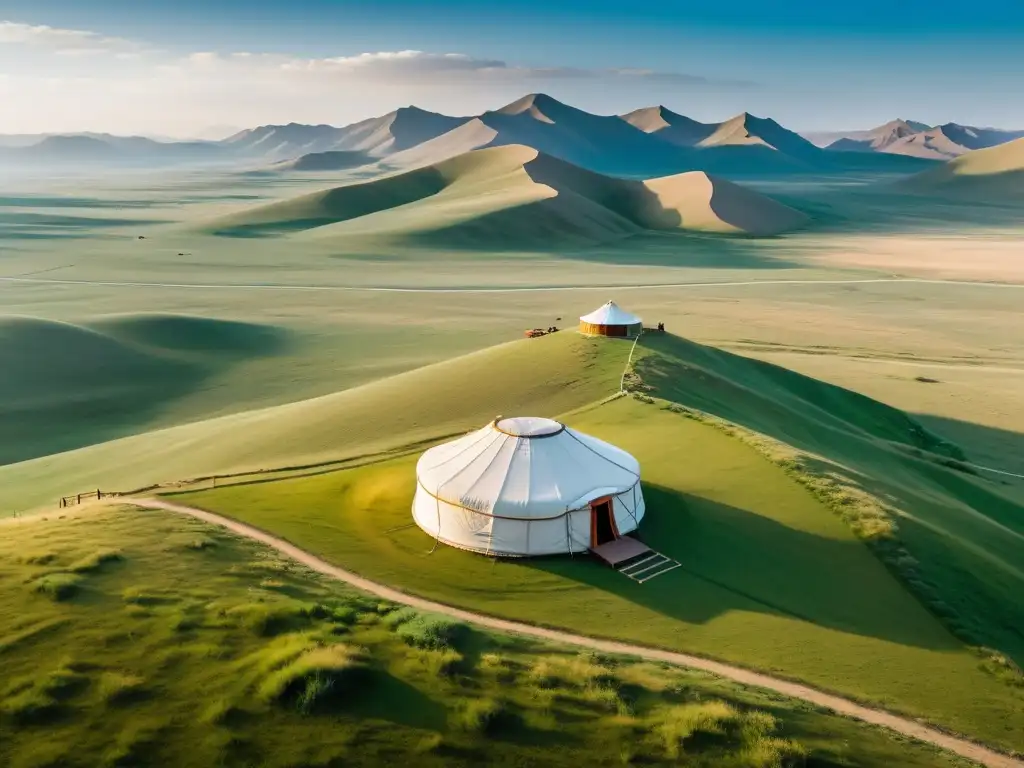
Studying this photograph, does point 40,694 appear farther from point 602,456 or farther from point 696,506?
point 696,506

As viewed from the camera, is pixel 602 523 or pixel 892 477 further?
pixel 892 477

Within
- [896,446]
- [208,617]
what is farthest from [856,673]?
[896,446]

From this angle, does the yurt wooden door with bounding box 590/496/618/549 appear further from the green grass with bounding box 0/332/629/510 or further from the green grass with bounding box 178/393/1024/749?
the green grass with bounding box 0/332/629/510

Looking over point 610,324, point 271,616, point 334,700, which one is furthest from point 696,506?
point 610,324

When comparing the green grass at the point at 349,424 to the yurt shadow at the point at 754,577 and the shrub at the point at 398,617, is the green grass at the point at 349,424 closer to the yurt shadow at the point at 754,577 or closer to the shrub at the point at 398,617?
the yurt shadow at the point at 754,577

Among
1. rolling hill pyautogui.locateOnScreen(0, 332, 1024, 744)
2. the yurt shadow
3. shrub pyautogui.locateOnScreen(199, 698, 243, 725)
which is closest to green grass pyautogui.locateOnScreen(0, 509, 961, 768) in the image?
shrub pyautogui.locateOnScreen(199, 698, 243, 725)

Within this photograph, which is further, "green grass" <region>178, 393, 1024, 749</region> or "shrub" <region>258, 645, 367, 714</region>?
"green grass" <region>178, 393, 1024, 749</region>

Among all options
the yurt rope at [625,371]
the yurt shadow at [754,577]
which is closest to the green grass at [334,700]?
the yurt shadow at [754,577]
